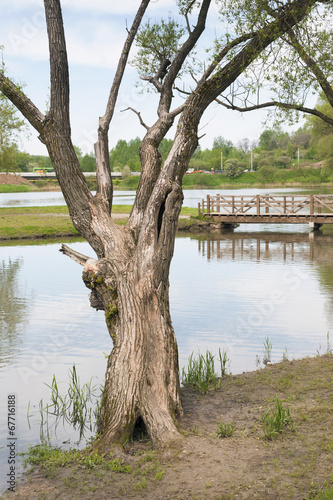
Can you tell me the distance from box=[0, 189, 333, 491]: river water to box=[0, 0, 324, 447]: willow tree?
1.17 meters

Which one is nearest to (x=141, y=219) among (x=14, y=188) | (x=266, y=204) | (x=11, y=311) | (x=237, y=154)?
(x=11, y=311)

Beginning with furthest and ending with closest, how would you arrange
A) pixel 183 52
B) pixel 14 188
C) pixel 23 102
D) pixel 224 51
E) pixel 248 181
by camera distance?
pixel 248 181, pixel 14 188, pixel 183 52, pixel 224 51, pixel 23 102

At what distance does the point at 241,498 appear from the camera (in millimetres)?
4438

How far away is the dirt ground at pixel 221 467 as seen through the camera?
4.60 metres

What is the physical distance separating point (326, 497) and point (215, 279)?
13.2m

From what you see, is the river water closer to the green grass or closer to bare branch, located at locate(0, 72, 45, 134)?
bare branch, located at locate(0, 72, 45, 134)

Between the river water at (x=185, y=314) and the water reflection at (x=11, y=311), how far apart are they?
0.07 ft

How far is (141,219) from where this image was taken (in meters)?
8.52

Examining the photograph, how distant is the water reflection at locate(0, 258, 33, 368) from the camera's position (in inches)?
408

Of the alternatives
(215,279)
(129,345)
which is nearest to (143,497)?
(129,345)

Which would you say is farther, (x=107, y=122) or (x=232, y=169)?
(x=232, y=169)

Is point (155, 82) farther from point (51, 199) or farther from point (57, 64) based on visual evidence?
point (51, 199)

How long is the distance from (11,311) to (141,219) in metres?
6.24

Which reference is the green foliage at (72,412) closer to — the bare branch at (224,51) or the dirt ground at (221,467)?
the dirt ground at (221,467)
